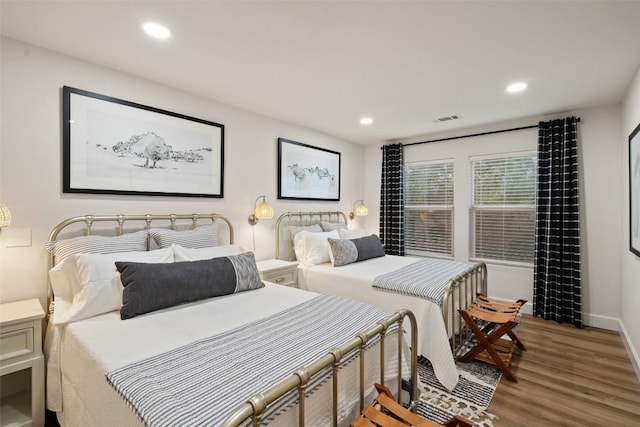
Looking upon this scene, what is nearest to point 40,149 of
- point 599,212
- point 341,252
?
point 341,252

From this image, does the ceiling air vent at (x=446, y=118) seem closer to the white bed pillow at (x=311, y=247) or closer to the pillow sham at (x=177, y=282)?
the white bed pillow at (x=311, y=247)

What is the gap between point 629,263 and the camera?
2.88 metres

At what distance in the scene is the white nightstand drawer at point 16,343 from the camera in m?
1.69

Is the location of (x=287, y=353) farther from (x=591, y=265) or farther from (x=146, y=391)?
(x=591, y=265)

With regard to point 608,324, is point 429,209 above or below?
above

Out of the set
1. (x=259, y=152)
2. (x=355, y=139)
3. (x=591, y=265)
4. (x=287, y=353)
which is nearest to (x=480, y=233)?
(x=591, y=265)

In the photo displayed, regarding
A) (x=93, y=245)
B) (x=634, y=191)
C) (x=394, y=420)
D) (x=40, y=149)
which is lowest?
(x=394, y=420)

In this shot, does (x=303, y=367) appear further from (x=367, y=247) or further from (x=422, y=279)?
(x=367, y=247)

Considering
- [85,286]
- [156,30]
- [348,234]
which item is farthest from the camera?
[348,234]

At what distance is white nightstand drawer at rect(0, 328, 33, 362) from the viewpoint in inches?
66.5

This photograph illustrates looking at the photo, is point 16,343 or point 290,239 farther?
point 290,239

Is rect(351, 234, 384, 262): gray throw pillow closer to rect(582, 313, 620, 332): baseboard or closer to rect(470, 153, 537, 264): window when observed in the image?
rect(470, 153, 537, 264): window

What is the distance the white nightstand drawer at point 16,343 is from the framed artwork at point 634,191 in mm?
4287

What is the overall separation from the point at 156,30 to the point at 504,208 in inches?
167
